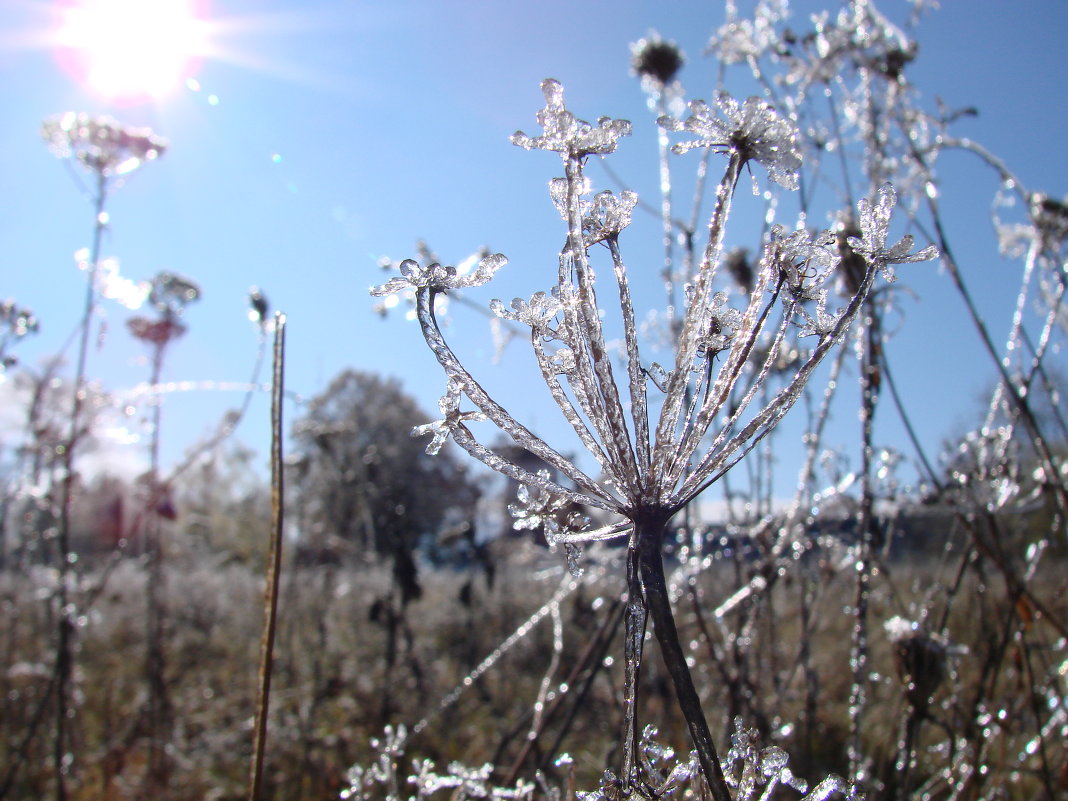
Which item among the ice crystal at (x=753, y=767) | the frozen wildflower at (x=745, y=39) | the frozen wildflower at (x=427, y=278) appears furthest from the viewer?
the frozen wildflower at (x=745, y=39)

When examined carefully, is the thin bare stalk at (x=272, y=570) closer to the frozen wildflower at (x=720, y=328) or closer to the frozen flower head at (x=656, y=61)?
the frozen wildflower at (x=720, y=328)

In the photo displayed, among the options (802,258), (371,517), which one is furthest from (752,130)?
(371,517)

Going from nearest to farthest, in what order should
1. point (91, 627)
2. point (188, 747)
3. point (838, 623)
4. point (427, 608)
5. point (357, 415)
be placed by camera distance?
point (188, 747), point (838, 623), point (91, 627), point (427, 608), point (357, 415)

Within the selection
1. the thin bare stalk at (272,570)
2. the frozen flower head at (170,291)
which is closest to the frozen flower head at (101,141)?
the frozen flower head at (170,291)

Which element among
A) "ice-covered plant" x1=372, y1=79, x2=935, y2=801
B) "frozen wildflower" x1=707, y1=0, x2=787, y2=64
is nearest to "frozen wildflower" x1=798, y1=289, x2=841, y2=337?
"ice-covered plant" x1=372, y1=79, x2=935, y2=801

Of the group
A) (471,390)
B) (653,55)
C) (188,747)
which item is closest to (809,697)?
(471,390)

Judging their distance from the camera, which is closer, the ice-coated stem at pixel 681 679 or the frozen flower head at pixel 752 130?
the ice-coated stem at pixel 681 679

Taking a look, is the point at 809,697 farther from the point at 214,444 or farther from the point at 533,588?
the point at 533,588
